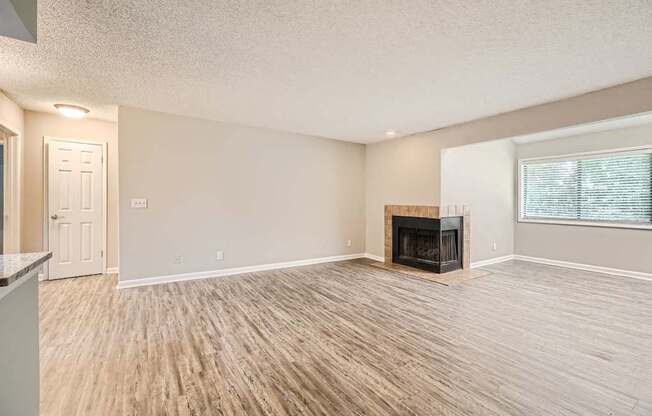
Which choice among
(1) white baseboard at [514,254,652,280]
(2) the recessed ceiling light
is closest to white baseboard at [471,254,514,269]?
(1) white baseboard at [514,254,652,280]

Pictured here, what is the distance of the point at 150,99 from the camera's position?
3.79m

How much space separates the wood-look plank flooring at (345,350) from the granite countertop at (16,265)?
3.32ft

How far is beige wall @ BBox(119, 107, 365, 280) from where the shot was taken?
13.9ft

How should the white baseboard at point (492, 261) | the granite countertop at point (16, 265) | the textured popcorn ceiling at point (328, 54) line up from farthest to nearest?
the white baseboard at point (492, 261) → the textured popcorn ceiling at point (328, 54) → the granite countertop at point (16, 265)

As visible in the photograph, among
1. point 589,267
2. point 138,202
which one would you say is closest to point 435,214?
point 589,267

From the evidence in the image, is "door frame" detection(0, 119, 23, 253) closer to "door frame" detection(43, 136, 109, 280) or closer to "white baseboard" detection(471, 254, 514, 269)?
"door frame" detection(43, 136, 109, 280)

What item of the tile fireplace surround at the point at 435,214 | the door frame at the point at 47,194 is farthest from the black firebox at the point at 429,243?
the door frame at the point at 47,194

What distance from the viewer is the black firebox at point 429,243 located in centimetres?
504

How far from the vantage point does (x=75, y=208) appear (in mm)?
4688

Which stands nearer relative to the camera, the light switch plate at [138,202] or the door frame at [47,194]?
the light switch plate at [138,202]

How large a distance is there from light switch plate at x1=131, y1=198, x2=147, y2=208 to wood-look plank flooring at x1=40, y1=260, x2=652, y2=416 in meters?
1.19

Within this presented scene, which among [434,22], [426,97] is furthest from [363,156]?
[434,22]

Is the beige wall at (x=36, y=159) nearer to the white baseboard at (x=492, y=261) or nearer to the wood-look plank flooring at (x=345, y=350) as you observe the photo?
the wood-look plank flooring at (x=345, y=350)

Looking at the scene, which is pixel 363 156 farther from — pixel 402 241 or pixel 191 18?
pixel 191 18
